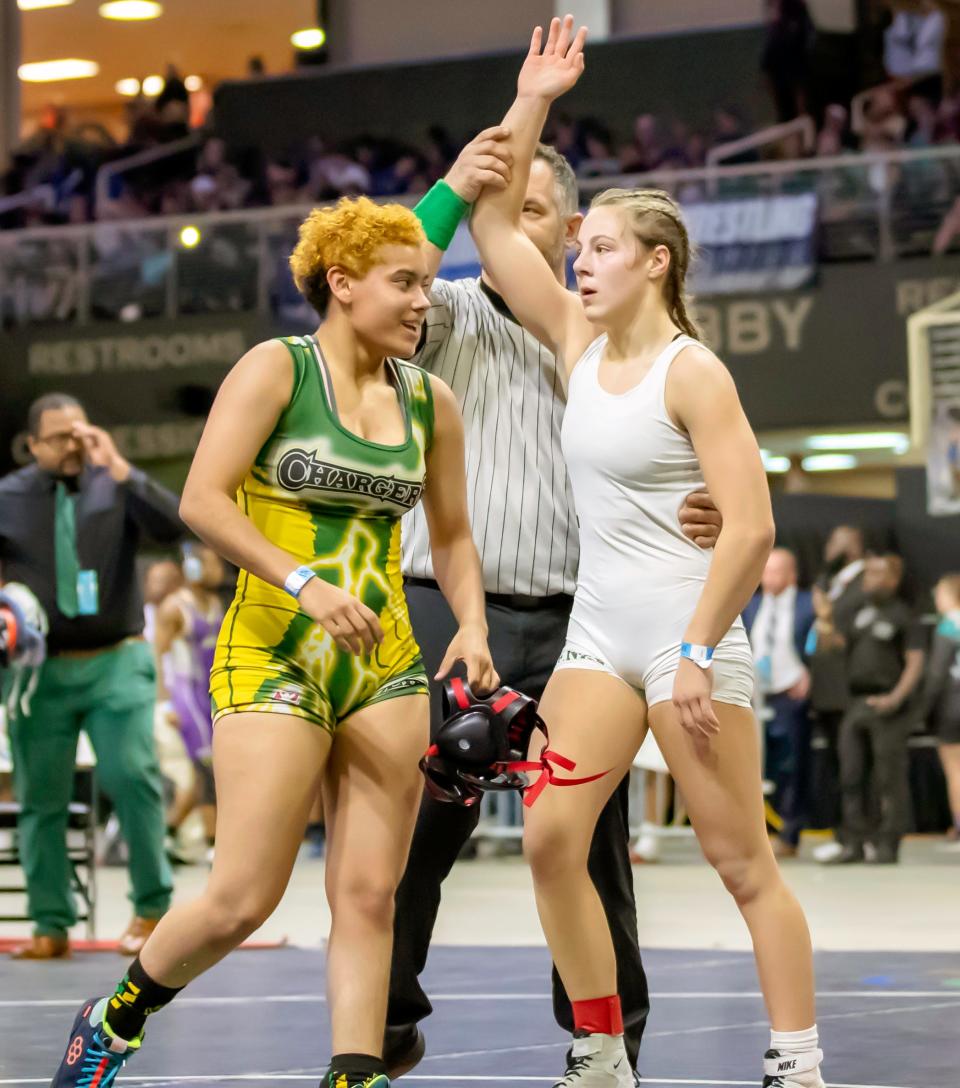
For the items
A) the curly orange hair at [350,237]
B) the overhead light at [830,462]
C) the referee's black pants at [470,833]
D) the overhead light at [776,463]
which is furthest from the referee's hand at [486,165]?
the overhead light at [830,462]

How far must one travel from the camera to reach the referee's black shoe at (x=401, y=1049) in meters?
4.78

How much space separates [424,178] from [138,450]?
144 inches

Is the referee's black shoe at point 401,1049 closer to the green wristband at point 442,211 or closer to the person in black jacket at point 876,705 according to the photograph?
the green wristband at point 442,211

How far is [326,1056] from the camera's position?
5.48 metres

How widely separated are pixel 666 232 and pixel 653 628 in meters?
0.83

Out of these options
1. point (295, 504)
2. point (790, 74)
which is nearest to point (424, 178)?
point (790, 74)

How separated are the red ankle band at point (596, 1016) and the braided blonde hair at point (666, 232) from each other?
1.41m

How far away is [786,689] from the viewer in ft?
42.3

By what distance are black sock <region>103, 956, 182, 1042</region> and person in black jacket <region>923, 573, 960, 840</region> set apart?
932 cm

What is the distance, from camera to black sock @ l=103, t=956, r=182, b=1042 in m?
4.08

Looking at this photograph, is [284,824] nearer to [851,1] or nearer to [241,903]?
[241,903]

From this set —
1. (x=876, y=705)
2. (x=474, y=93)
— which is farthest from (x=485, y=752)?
(x=474, y=93)

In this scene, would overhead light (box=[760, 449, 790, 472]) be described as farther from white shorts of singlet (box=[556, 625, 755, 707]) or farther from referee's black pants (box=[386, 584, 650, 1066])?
white shorts of singlet (box=[556, 625, 755, 707])

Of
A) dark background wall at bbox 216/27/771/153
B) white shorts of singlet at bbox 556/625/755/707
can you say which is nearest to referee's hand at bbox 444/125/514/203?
white shorts of singlet at bbox 556/625/755/707
